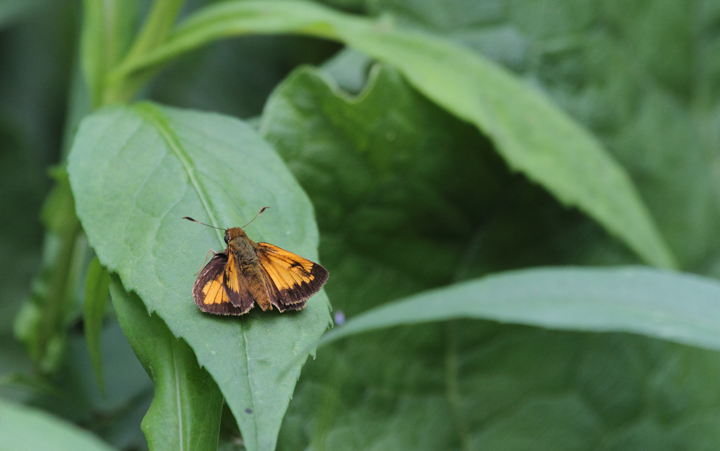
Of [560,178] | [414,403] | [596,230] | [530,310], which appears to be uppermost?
[530,310]

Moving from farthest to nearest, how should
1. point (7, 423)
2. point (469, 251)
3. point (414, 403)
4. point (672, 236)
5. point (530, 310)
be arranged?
point (672, 236), point (469, 251), point (414, 403), point (530, 310), point (7, 423)

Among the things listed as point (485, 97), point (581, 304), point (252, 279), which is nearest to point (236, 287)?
point (252, 279)

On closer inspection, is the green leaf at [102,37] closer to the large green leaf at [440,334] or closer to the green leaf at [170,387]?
the large green leaf at [440,334]

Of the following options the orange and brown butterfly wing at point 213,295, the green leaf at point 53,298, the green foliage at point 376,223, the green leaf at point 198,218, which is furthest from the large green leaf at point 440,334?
the green leaf at point 53,298

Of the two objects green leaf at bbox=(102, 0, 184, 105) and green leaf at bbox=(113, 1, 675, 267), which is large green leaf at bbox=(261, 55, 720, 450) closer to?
green leaf at bbox=(113, 1, 675, 267)

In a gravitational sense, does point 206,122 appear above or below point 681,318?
above

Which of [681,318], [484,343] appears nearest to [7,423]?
[681,318]

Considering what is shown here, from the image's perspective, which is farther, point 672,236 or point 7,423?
point 672,236

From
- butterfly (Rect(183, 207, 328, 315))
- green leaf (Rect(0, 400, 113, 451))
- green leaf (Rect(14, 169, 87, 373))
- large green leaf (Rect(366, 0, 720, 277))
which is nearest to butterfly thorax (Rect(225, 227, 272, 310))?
butterfly (Rect(183, 207, 328, 315))

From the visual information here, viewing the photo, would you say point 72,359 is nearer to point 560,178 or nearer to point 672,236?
point 560,178
